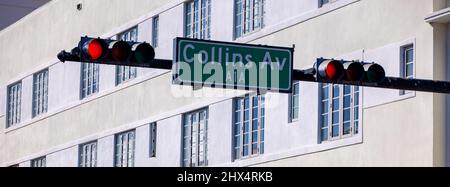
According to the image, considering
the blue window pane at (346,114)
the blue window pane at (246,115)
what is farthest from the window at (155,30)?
the blue window pane at (346,114)

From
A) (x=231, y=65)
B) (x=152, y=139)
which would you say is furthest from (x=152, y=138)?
(x=231, y=65)

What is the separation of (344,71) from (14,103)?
33553 mm

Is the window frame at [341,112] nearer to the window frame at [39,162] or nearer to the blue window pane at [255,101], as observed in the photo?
the blue window pane at [255,101]

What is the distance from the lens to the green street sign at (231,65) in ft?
68.5

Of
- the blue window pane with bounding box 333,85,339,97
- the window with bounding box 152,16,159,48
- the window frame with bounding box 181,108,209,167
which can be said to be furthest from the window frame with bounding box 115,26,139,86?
the blue window pane with bounding box 333,85,339,97

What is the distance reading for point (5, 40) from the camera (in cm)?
5478

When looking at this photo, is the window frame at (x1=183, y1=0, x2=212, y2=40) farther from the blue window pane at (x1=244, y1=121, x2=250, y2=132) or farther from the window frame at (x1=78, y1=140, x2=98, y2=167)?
the window frame at (x1=78, y1=140, x2=98, y2=167)

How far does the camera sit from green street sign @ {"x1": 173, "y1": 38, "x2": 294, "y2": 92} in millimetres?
20891

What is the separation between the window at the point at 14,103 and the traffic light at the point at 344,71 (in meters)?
32.5

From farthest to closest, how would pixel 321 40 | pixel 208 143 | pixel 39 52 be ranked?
pixel 39 52 < pixel 208 143 < pixel 321 40

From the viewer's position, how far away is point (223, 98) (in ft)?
123
